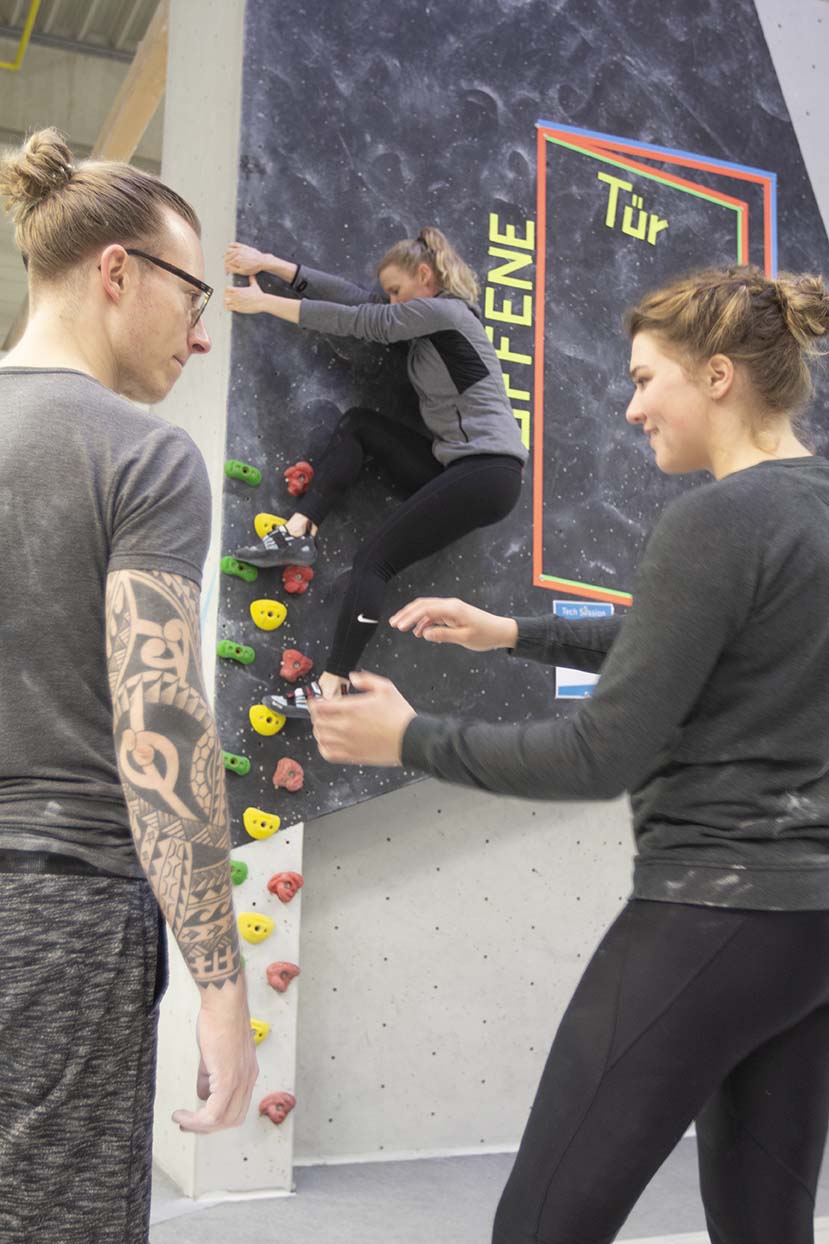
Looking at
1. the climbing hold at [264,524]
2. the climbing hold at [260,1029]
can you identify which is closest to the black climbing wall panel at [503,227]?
the climbing hold at [264,524]

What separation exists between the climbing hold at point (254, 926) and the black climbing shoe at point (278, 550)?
76 centimetres

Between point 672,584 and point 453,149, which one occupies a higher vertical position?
point 453,149

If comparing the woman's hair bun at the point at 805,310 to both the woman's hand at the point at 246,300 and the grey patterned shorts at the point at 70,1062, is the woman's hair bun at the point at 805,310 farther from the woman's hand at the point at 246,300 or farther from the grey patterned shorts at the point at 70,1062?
the woman's hand at the point at 246,300

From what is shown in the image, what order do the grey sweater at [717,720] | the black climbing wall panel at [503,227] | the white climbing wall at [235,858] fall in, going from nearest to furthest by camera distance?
the grey sweater at [717,720]
the white climbing wall at [235,858]
the black climbing wall panel at [503,227]

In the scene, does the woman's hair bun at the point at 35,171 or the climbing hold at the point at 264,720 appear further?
the climbing hold at the point at 264,720

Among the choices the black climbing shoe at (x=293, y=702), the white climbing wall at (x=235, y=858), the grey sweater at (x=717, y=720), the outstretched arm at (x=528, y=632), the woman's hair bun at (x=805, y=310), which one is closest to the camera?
the grey sweater at (x=717, y=720)

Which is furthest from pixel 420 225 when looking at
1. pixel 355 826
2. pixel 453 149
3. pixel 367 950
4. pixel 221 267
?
pixel 367 950

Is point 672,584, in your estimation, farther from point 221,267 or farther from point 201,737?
point 221,267

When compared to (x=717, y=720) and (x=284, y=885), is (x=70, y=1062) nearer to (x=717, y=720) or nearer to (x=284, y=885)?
(x=717, y=720)

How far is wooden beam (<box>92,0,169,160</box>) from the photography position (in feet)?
11.4

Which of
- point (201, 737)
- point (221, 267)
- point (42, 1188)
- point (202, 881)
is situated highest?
point (221, 267)

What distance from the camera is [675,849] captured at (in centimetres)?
123

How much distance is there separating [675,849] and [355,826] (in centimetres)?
184

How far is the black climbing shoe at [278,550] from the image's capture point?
268 cm
